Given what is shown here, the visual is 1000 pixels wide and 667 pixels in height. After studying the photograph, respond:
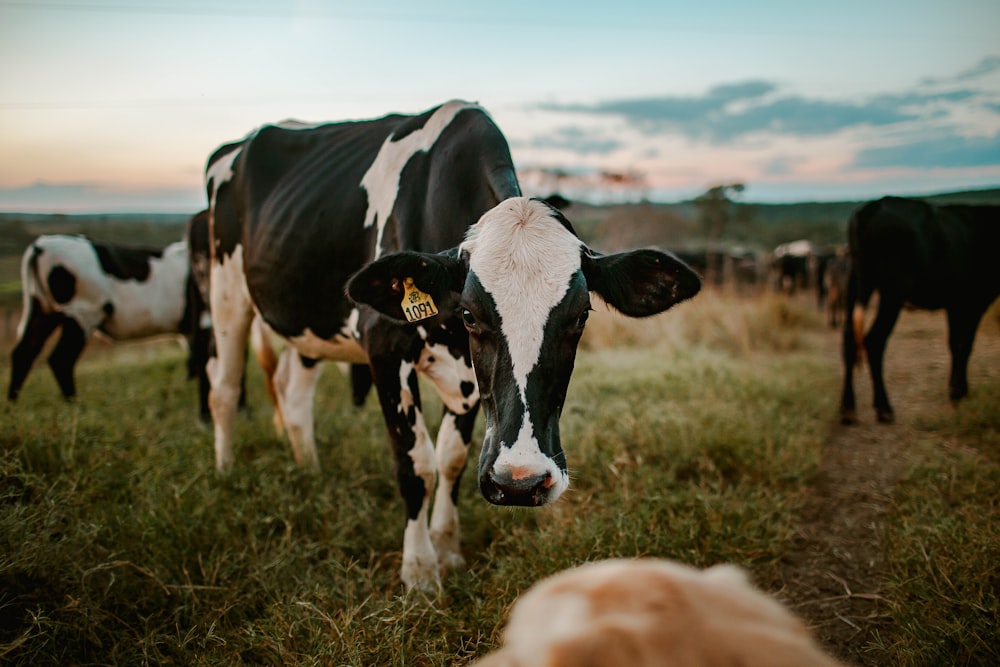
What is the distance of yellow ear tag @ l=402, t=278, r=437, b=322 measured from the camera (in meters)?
2.54

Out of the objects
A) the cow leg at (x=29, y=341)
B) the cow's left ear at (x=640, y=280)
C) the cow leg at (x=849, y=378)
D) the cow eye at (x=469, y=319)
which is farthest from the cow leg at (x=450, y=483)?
the cow leg at (x=29, y=341)

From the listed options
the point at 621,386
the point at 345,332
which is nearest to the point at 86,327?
the point at 345,332

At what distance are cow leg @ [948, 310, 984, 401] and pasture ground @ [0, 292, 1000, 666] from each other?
0.61 m

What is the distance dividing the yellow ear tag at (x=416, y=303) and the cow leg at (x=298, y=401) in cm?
193

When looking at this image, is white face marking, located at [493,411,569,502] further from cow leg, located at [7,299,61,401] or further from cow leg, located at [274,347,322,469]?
cow leg, located at [7,299,61,401]

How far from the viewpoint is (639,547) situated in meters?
2.83

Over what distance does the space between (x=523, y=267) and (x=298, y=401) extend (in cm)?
283

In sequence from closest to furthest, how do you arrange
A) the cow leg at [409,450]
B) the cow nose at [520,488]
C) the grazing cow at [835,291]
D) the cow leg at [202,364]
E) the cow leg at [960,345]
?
the cow nose at [520,488] → the cow leg at [409,450] → the cow leg at [960,345] → the cow leg at [202,364] → the grazing cow at [835,291]

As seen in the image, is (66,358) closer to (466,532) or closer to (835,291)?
(466,532)

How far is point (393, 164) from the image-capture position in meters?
3.29

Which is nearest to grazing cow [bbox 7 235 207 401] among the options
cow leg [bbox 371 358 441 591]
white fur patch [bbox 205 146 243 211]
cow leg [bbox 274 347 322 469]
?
cow leg [bbox 274 347 322 469]

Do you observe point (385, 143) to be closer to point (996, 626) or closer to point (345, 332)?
point (345, 332)

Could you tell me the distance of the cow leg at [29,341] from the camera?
666 centimetres

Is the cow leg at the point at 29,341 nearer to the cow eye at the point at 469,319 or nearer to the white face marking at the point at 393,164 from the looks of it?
the white face marking at the point at 393,164
